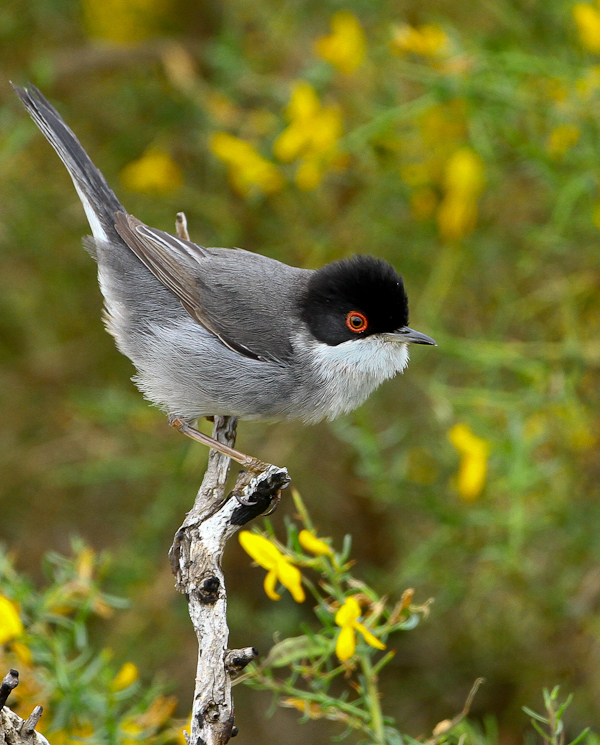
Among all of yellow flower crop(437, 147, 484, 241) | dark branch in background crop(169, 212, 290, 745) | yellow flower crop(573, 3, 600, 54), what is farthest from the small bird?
yellow flower crop(573, 3, 600, 54)

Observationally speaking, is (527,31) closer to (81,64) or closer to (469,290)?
(469,290)

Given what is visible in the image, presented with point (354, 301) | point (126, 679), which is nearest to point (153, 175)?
point (354, 301)

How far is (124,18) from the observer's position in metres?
5.33

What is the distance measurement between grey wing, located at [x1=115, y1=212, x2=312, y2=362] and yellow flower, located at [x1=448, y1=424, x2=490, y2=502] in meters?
0.82

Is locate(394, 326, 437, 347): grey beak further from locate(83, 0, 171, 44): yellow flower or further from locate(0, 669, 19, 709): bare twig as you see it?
locate(83, 0, 171, 44): yellow flower

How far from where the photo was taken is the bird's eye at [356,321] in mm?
3135

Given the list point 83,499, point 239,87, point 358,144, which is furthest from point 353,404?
point 83,499

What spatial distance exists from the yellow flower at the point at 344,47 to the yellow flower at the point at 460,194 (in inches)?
27.5

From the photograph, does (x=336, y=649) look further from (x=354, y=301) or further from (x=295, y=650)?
(x=354, y=301)

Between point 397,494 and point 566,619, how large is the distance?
1044mm

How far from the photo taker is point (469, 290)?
4430 millimetres

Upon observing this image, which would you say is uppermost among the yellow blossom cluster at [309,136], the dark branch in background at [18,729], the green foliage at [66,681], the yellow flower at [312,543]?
the yellow blossom cluster at [309,136]

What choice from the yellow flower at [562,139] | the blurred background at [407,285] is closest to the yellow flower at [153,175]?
the blurred background at [407,285]

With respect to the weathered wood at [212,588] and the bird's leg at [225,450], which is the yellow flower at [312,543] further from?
the bird's leg at [225,450]
